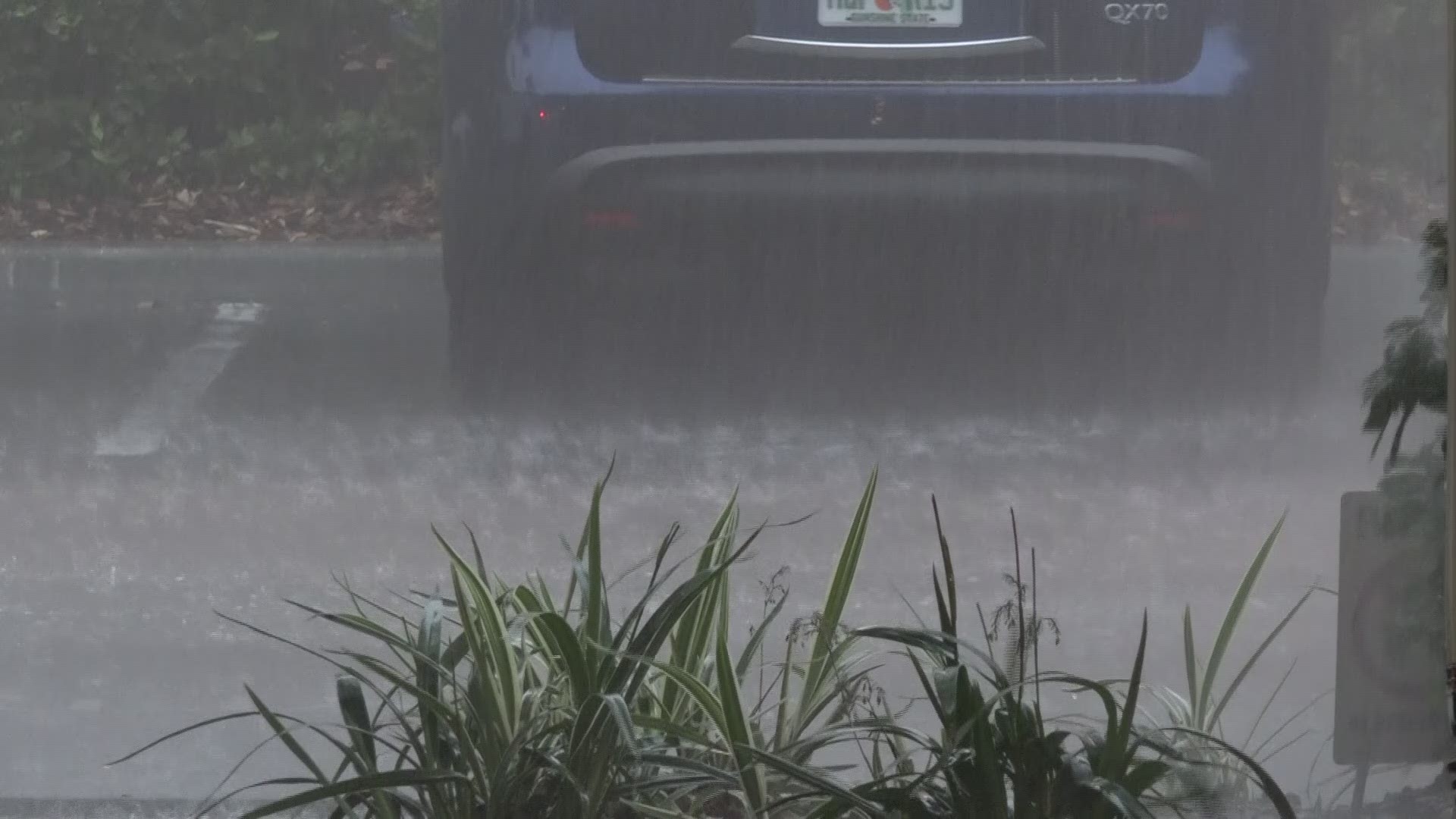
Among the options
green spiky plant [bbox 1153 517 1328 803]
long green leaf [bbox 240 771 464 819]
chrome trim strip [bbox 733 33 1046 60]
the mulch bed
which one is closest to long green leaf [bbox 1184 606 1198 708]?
green spiky plant [bbox 1153 517 1328 803]

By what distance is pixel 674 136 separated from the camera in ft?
6.54

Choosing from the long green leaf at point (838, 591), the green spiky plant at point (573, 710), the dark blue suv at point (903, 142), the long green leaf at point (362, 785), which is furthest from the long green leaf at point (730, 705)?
the dark blue suv at point (903, 142)

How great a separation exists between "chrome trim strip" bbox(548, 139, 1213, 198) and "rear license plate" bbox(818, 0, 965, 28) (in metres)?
0.15

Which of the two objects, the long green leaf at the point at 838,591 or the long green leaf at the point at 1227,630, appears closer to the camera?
the long green leaf at the point at 838,591

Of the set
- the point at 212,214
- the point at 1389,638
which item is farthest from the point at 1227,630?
the point at 212,214

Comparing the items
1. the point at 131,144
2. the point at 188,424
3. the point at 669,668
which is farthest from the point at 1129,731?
the point at 131,144

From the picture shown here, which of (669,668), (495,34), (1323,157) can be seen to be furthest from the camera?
(1323,157)

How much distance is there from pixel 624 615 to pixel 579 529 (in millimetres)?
134

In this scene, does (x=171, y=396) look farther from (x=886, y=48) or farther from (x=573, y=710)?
(x=886, y=48)

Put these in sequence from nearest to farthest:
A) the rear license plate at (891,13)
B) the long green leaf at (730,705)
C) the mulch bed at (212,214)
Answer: the long green leaf at (730,705) < the rear license plate at (891,13) < the mulch bed at (212,214)

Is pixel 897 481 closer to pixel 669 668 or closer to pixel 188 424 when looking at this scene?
pixel 669 668

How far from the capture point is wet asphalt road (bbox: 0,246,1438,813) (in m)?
2.12

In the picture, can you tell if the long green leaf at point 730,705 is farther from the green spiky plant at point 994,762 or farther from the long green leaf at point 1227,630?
the long green leaf at point 1227,630

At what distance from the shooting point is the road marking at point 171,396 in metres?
2.12
